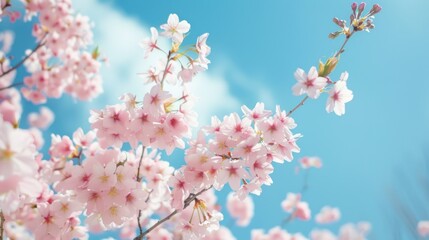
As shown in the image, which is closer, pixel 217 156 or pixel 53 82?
pixel 217 156

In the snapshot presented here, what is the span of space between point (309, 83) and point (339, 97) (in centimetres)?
27

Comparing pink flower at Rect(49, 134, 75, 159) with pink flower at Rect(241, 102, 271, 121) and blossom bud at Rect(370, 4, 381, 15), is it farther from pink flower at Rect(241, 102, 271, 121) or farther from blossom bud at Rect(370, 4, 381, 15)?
blossom bud at Rect(370, 4, 381, 15)

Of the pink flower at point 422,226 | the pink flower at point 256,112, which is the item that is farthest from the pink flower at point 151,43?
the pink flower at point 422,226

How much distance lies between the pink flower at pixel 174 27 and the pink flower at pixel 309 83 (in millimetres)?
873

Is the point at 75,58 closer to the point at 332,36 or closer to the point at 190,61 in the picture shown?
the point at 190,61

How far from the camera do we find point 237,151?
2.49 metres

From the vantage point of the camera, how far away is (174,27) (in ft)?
9.52

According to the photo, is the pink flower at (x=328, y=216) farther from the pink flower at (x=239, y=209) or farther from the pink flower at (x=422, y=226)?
the pink flower at (x=422, y=226)

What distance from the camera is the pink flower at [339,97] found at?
2582mm

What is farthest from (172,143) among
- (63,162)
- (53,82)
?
(53,82)

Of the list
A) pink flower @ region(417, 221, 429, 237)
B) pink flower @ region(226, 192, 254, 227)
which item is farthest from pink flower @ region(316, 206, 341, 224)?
pink flower @ region(417, 221, 429, 237)

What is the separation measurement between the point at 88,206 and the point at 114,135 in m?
0.56

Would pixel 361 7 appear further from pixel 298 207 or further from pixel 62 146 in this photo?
pixel 298 207

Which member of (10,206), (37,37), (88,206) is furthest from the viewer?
(37,37)
